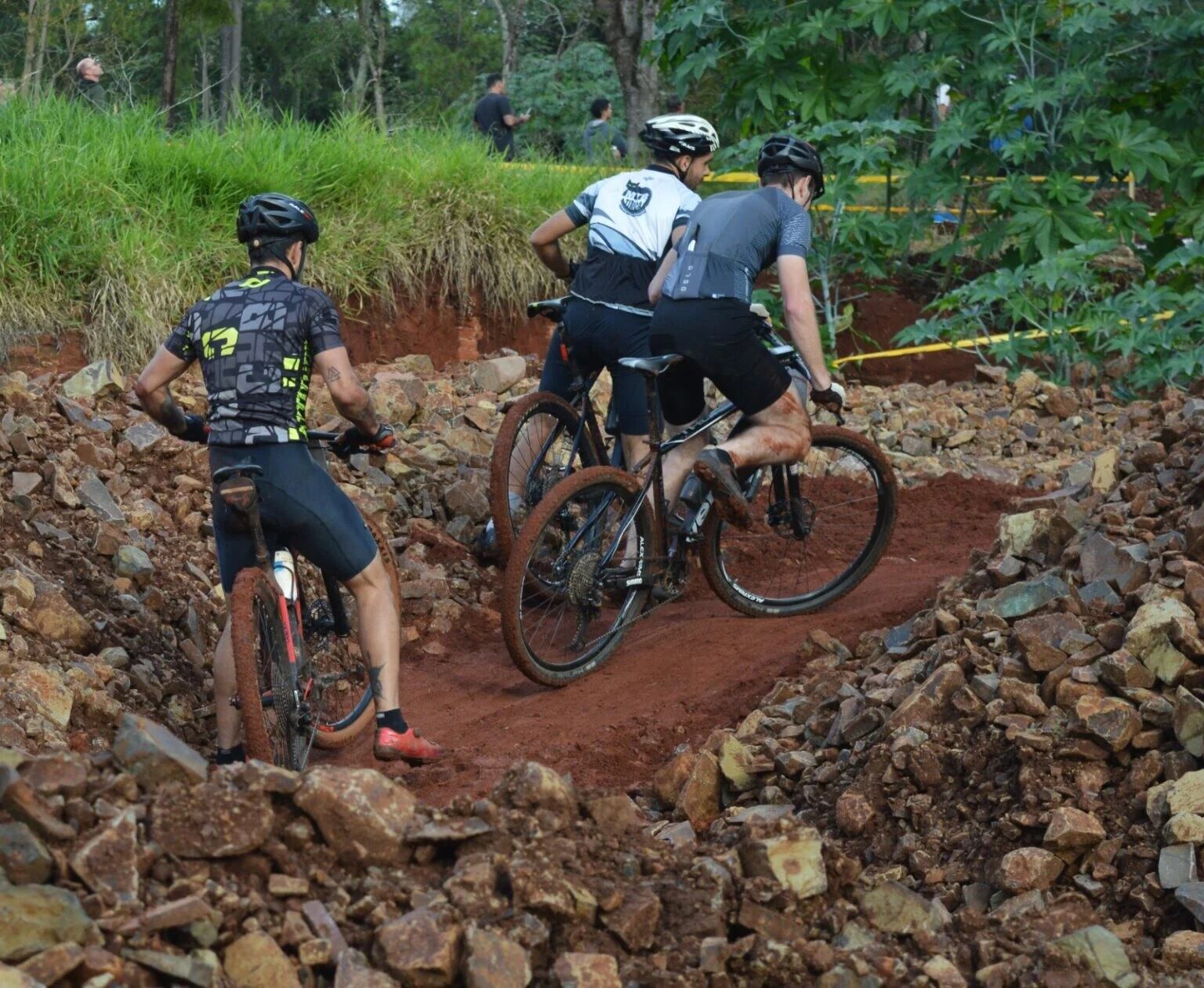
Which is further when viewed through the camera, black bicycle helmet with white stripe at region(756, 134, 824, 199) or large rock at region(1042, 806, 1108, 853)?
black bicycle helmet with white stripe at region(756, 134, 824, 199)

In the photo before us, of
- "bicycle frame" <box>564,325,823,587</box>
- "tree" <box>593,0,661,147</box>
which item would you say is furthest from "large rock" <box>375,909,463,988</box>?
"tree" <box>593,0,661,147</box>

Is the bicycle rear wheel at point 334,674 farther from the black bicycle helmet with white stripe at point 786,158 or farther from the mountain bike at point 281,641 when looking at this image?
the black bicycle helmet with white stripe at point 786,158

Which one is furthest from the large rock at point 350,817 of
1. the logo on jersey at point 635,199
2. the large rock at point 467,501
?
the large rock at point 467,501

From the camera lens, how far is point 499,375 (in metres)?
9.70

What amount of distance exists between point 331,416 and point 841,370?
5.13 meters

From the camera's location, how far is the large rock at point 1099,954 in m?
3.47

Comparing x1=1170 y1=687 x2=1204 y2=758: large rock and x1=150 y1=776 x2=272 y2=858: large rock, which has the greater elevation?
x1=150 y1=776 x2=272 y2=858: large rock

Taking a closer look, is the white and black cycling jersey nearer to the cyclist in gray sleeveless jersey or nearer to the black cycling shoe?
the cyclist in gray sleeveless jersey

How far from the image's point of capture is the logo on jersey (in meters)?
6.61

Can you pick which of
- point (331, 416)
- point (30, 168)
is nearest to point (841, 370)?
point (331, 416)

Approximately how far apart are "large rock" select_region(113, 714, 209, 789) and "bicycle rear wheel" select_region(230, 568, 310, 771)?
76 cm

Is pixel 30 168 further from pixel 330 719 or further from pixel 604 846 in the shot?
pixel 604 846

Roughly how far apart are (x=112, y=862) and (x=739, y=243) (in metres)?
3.58

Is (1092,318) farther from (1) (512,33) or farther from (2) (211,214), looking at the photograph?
(1) (512,33)
